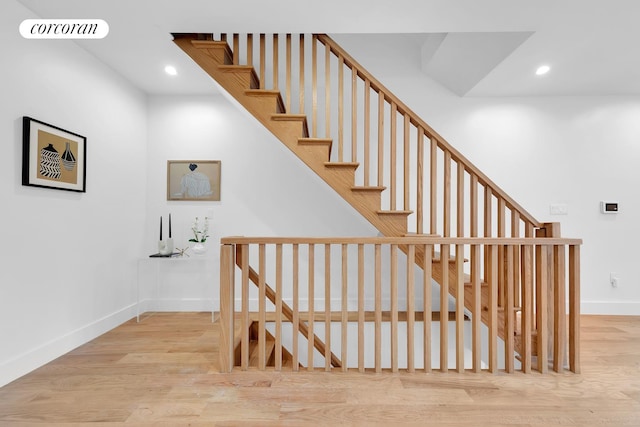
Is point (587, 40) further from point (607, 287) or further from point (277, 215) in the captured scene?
point (277, 215)

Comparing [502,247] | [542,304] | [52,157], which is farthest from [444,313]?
[52,157]

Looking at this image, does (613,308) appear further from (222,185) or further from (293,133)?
(222,185)

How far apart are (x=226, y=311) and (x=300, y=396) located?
0.68 meters

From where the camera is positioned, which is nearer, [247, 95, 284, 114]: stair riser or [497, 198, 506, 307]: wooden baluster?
[497, 198, 506, 307]: wooden baluster

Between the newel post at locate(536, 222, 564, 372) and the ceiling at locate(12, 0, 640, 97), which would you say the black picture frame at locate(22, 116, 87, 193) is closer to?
the ceiling at locate(12, 0, 640, 97)

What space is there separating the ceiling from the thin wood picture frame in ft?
2.78

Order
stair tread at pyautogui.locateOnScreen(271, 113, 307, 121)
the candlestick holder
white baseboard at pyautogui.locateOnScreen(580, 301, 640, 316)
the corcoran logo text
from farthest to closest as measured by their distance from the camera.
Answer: white baseboard at pyautogui.locateOnScreen(580, 301, 640, 316)
the candlestick holder
stair tread at pyautogui.locateOnScreen(271, 113, 307, 121)
the corcoran logo text

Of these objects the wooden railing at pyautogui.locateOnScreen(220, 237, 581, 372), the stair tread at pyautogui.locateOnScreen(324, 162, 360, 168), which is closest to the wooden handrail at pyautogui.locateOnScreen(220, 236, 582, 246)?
the wooden railing at pyautogui.locateOnScreen(220, 237, 581, 372)

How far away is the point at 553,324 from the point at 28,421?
3.07 m

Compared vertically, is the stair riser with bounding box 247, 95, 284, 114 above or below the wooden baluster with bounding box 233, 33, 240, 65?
below

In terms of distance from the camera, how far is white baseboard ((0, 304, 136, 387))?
6.71 ft

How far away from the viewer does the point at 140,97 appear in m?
3.59

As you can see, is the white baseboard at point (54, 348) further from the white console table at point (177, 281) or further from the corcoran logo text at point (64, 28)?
the corcoran logo text at point (64, 28)

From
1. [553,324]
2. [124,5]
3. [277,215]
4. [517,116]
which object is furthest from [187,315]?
[517,116]
